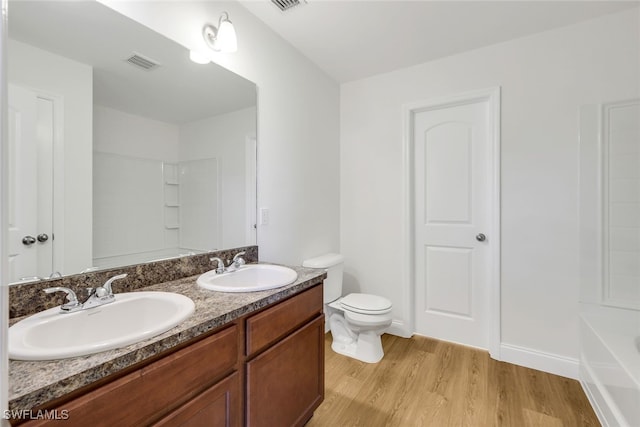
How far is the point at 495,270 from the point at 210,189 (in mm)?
2128

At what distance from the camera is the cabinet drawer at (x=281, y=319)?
107 centimetres

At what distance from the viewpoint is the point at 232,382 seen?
98 centimetres

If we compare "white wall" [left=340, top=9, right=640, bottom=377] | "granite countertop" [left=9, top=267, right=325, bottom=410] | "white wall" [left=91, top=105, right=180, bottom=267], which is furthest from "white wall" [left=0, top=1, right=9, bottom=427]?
"white wall" [left=340, top=9, right=640, bottom=377]

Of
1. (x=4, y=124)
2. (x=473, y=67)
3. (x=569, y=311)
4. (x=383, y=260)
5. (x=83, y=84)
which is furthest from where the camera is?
(x=383, y=260)

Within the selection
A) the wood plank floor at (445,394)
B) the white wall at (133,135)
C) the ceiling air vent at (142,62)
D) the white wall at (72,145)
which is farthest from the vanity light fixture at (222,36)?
the wood plank floor at (445,394)

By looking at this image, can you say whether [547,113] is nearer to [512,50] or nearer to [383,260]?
[512,50]

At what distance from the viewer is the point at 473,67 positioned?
7.25ft

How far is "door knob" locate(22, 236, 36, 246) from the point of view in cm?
94

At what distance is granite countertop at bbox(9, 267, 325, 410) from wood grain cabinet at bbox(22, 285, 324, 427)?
42 millimetres

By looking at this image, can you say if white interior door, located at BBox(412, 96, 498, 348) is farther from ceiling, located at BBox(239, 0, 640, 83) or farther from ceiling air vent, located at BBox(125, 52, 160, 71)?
ceiling air vent, located at BBox(125, 52, 160, 71)

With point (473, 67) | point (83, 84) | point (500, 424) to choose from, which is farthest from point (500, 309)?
point (83, 84)

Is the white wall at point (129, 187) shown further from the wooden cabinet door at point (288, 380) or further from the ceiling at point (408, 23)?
the ceiling at point (408, 23)

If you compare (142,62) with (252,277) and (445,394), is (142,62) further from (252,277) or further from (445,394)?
(445,394)

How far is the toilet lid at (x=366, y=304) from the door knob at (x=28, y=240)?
1.79m
